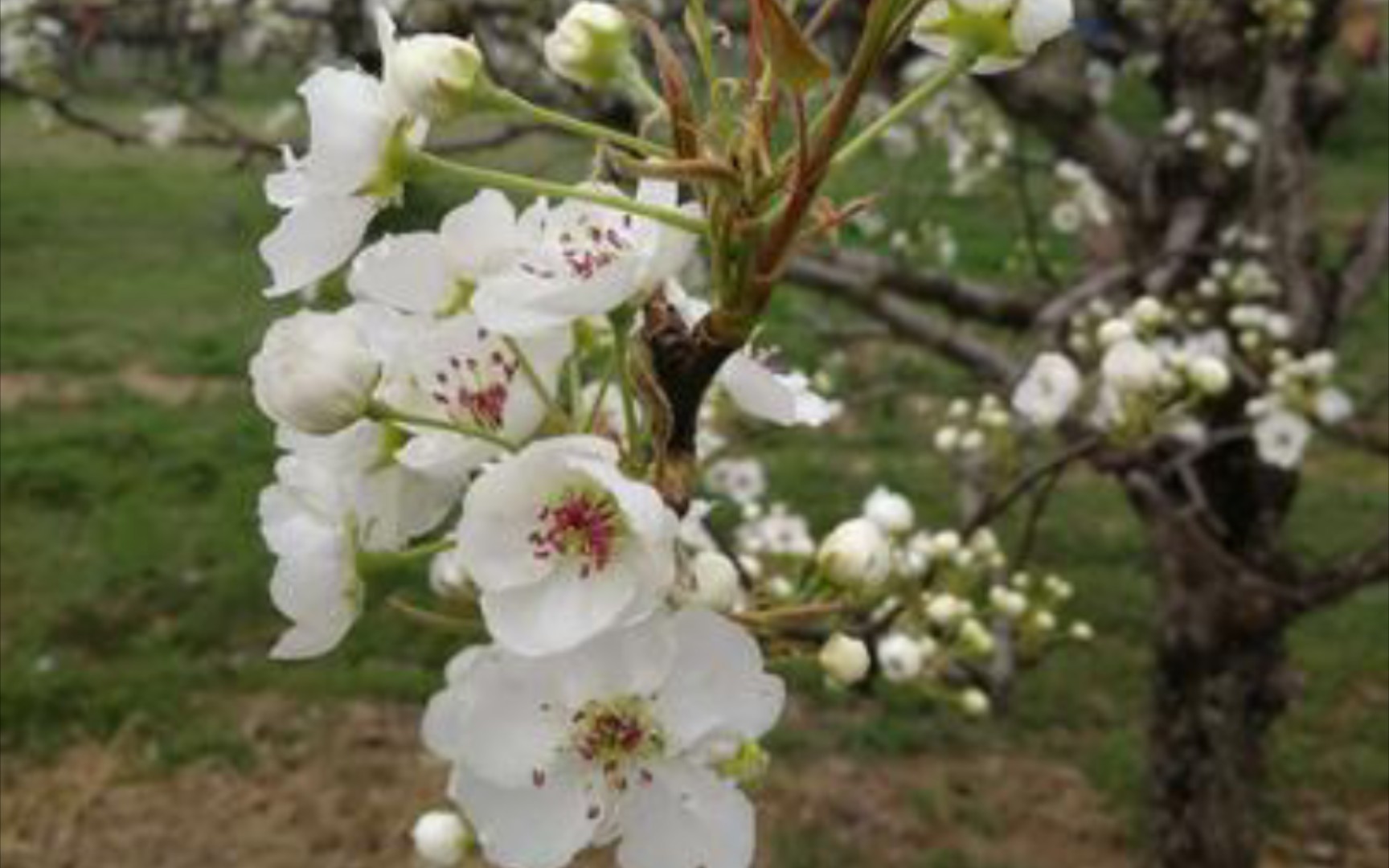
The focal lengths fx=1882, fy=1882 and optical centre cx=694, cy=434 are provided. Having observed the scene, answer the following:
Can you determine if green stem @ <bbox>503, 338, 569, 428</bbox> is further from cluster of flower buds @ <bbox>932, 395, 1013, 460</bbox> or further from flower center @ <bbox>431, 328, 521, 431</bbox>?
cluster of flower buds @ <bbox>932, 395, 1013, 460</bbox>

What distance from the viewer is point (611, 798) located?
112 centimetres

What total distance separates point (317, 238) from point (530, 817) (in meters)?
0.36

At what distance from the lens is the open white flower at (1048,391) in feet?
10.3

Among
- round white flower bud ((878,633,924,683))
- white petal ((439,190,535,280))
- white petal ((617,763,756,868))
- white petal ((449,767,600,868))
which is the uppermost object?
white petal ((439,190,535,280))

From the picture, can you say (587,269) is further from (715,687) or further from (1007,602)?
(1007,602)

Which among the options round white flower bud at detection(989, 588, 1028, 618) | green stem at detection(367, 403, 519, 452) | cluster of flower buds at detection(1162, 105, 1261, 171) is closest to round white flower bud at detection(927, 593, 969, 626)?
round white flower bud at detection(989, 588, 1028, 618)

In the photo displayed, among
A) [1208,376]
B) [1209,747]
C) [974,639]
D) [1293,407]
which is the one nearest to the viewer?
[974,639]

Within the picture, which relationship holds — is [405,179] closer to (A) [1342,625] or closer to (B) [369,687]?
(B) [369,687]

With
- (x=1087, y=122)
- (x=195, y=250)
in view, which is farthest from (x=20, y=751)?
(x=195, y=250)

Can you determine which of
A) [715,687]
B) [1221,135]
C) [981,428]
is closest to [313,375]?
[715,687]

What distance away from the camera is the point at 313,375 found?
105cm

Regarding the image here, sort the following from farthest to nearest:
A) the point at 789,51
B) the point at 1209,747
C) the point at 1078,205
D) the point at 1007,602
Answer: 1. the point at 1078,205
2. the point at 1209,747
3. the point at 1007,602
4. the point at 789,51

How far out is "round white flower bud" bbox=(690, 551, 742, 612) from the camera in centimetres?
111

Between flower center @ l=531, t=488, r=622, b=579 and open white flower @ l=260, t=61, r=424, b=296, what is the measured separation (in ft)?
0.63
